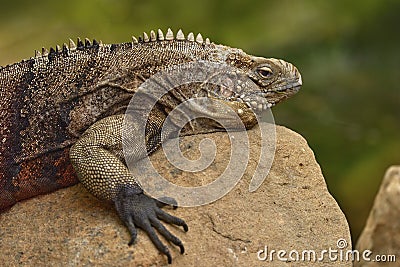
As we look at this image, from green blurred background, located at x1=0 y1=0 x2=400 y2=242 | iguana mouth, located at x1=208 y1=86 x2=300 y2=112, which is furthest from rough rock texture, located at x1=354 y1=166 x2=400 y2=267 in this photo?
green blurred background, located at x1=0 y1=0 x2=400 y2=242

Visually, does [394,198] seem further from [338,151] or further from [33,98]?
[338,151]

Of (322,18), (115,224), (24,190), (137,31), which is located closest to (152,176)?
(115,224)

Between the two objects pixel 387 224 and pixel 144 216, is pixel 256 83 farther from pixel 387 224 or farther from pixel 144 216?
pixel 387 224

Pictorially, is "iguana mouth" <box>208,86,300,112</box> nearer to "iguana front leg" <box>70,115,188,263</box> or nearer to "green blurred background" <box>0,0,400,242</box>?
"iguana front leg" <box>70,115,188,263</box>

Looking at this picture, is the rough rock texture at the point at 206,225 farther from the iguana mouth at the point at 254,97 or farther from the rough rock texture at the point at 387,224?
the rough rock texture at the point at 387,224

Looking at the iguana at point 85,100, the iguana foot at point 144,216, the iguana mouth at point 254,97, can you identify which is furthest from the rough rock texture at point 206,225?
the iguana mouth at point 254,97

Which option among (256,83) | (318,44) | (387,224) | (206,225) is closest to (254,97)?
(256,83)
